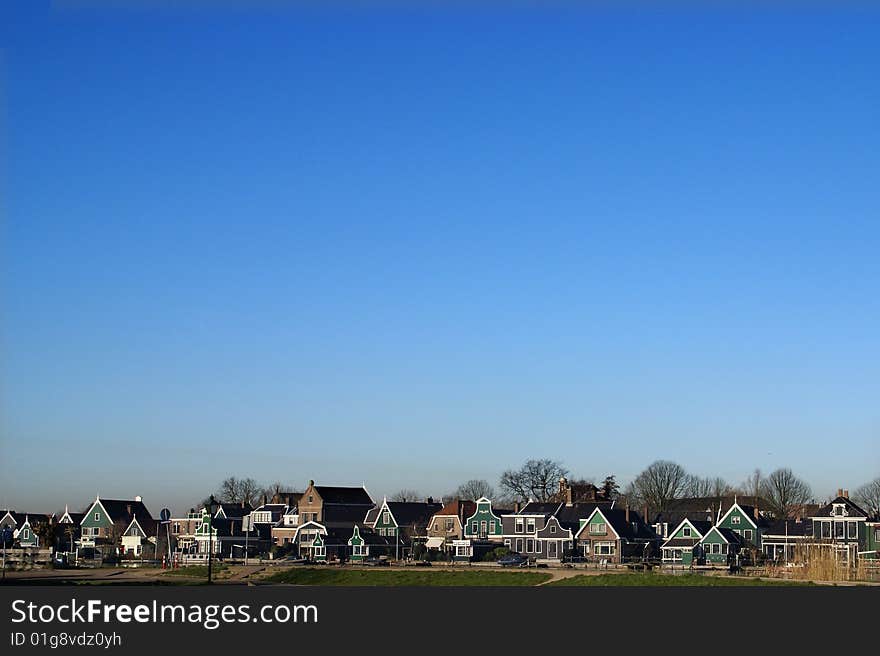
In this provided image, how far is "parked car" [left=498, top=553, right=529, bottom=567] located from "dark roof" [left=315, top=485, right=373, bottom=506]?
58.2 ft

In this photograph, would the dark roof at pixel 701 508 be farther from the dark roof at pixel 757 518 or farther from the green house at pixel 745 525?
the green house at pixel 745 525

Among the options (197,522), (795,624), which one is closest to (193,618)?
(795,624)

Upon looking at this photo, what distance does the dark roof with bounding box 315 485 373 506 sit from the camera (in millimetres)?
79750

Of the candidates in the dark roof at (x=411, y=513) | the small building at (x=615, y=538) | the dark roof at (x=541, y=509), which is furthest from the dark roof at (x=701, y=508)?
the dark roof at (x=411, y=513)

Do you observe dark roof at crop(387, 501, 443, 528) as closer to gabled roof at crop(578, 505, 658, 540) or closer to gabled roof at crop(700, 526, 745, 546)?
gabled roof at crop(578, 505, 658, 540)

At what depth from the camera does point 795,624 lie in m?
22.3

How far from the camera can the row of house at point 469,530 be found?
64.1 meters

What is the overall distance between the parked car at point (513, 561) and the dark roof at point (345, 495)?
17.7 m

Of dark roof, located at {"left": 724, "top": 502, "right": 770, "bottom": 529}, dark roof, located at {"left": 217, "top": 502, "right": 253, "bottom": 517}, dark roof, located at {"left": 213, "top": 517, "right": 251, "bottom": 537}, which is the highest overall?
dark roof, located at {"left": 724, "top": 502, "right": 770, "bottom": 529}

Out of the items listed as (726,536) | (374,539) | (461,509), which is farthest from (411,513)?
(726,536)

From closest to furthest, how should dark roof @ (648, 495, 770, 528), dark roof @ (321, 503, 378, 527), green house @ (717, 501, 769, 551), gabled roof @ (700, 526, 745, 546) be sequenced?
1. gabled roof @ (700, 526, 745, 546)
2. green house @ (717, 501, 769, 551)
3. dark roof @ (648, 495, 770, 528)
4. dark roof @ (321, 503, 378, 527)

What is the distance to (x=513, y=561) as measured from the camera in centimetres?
6384

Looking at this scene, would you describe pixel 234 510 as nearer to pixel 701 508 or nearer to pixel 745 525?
pixel 701 508

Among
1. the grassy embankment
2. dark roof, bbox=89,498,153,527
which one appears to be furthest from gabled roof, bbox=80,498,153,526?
the grassy embankment
